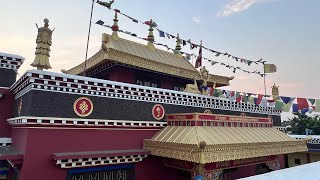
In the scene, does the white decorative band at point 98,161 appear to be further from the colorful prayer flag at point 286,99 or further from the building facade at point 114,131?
the colorful prayer flag at point 286,99

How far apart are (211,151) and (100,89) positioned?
177 inches

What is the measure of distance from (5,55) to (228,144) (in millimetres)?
9603

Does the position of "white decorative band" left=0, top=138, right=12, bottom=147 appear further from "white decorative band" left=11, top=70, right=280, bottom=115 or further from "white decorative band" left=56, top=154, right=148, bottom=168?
"white decorative band" left=56, top=154, right=148, bottom=168

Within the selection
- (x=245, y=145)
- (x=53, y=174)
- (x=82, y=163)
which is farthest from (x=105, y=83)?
(x=245, y=145)

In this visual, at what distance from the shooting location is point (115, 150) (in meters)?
9.06

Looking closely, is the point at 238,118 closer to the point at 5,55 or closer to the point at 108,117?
the point at 108,117

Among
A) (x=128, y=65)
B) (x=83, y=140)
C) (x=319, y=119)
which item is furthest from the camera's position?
(x=319, y=119)

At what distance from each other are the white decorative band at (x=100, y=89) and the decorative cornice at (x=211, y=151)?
2.07 m

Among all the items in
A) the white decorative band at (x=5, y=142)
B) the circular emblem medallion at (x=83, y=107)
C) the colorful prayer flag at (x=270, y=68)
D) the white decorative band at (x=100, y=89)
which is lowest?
the white decorative band at (x=5, y=142)

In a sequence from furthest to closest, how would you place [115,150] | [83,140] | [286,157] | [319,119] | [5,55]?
[319,119] → [286,157] → [5,55] → [115,150] → [83,140]

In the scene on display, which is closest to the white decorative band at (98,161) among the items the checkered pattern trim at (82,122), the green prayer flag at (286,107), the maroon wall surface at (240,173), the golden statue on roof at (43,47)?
the checkered pattern trim at (82,122)

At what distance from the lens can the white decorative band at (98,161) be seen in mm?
7770

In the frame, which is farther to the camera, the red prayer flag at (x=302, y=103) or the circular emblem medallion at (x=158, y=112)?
the red prayer flag at (x=302, y=103)

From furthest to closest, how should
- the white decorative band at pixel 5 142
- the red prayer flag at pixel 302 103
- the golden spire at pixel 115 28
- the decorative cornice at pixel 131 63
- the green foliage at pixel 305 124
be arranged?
the green foliage at pixel 305 124 → the red prayer flag at pixel 302 103 → the golden spire at pixel 115 28 → the decorative cornice at pixel 131 63 → the white decorative band at pixel 5 142
